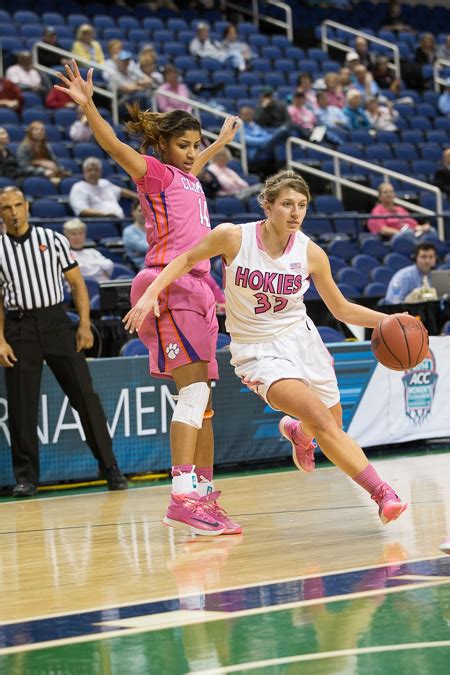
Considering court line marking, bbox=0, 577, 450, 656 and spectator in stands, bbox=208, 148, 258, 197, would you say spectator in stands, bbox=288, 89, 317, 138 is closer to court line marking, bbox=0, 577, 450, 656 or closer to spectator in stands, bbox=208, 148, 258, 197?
spectator in stands, bbox=208, 148, 258, 197

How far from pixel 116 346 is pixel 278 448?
4.60 ft

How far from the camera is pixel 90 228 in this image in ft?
39.5

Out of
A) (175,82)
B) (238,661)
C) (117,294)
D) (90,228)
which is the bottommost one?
(238,661)

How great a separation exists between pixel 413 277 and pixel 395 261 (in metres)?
2.22

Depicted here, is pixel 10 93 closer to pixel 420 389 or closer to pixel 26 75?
pixel 26 75

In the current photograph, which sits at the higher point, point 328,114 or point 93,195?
point 328,114

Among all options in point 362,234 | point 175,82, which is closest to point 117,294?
point 362,234

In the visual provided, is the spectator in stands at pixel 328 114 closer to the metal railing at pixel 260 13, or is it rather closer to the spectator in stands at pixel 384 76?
the spectator in stands at pixel 384 76

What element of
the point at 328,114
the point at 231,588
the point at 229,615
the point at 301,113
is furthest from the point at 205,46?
the point at 229,615

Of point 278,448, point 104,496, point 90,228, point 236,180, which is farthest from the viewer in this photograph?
point 236,180

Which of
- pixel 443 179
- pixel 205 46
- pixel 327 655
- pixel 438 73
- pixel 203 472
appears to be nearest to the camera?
pixel 327 655

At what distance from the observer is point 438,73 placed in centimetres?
2083

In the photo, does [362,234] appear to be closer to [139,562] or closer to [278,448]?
[278,448]

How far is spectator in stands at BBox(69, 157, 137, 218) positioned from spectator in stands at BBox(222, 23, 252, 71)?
5.97 metres
